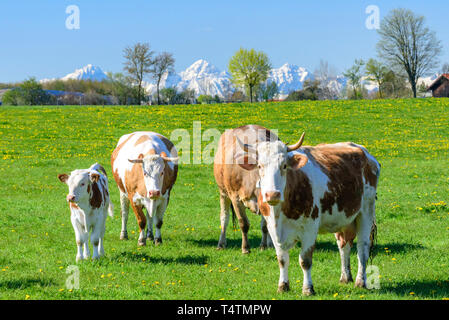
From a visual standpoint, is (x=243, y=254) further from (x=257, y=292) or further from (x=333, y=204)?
(x=333, y=204)

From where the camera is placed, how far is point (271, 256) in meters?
10.9

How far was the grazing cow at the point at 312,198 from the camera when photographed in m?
7.18

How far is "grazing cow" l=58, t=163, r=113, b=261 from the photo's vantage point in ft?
34.0

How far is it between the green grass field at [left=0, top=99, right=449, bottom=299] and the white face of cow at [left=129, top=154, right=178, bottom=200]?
4.81ft

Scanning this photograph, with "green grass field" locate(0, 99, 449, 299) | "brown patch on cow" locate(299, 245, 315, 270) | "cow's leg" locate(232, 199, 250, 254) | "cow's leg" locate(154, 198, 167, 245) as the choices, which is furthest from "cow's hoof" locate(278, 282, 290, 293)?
"cow's leg" locate(154, 198, 167, 245)

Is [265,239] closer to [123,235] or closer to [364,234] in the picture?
[364,234]

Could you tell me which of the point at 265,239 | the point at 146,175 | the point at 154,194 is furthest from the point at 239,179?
the point at 146,175

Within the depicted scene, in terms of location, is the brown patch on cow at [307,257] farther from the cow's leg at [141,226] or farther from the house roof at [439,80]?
the house roof at [439,80]

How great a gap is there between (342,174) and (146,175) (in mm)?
5340

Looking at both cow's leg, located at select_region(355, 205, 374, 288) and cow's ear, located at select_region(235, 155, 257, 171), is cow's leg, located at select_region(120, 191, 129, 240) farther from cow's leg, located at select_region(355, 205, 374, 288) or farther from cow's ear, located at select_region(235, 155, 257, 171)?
cow's leg, located at select_region(355, 205, 374, 288)

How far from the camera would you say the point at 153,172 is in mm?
11695

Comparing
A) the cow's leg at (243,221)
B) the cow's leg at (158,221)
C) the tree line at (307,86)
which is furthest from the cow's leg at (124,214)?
the tree line at (307,86)

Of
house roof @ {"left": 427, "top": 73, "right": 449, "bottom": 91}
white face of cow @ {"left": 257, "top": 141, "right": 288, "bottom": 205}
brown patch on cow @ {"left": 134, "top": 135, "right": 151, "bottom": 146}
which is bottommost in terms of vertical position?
white face of cow @ {"left": 257, "top": 141, "right": 288, "bottom": 205}

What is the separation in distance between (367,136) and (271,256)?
88.2 feet
